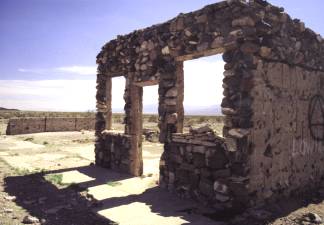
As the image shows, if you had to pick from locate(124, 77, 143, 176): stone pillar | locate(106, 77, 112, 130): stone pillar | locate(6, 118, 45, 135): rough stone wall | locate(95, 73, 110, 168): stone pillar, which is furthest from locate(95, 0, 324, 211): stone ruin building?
locate(6, 118, 45, 135): rough stone wall

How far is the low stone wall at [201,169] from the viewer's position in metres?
5.66

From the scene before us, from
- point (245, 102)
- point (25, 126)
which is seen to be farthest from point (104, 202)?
point (25, 126)

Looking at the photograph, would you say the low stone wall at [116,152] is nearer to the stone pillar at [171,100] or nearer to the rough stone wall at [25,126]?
the stone pillar at [171,100]

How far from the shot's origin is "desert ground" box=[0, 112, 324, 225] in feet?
17.3

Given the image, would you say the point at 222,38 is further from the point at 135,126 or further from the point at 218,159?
the point at 135,126

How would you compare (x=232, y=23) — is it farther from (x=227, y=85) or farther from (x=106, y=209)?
(x=106, y=209)

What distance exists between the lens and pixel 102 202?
20.4 ft

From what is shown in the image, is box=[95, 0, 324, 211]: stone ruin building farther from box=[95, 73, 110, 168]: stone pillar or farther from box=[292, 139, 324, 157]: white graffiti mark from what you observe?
box=[95, 73, 110, 168]: stone pillar

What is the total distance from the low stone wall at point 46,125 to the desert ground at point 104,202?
10027 millimetres

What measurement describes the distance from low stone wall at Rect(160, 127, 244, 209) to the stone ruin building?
2 centimetres

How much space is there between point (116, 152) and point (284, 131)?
456cm

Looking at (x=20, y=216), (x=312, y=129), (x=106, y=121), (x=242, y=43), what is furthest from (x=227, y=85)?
(x=106, y=121)

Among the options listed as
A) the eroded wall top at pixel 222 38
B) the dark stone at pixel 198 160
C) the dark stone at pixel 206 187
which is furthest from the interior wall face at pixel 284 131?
the dark stone at pixel 198 160

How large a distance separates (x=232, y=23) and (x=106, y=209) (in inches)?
155
